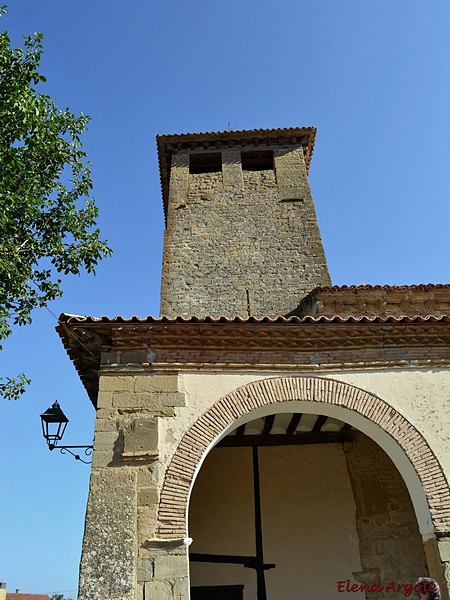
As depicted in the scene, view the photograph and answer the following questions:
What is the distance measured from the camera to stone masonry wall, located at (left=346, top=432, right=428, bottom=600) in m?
7.40

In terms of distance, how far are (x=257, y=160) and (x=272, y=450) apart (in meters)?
9.18

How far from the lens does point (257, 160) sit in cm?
1482

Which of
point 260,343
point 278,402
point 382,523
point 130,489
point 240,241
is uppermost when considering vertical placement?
point 240,241

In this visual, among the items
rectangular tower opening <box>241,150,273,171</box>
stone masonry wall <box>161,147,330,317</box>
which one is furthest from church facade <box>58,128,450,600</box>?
rectangular tower opening <box>241,150,273,171</box>

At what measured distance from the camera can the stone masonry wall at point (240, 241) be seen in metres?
11.7

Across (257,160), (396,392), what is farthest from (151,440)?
(257,160)

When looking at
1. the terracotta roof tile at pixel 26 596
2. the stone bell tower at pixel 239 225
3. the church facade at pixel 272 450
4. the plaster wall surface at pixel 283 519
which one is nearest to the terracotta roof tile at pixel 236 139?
the stone bell tower at pixel 239 225

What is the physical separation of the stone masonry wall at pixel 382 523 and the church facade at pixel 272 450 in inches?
0.8

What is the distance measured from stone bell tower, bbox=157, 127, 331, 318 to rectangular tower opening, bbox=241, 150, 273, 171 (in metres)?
0.03

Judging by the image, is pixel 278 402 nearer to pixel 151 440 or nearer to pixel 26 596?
pixel 151 440

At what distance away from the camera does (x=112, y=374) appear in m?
6.24

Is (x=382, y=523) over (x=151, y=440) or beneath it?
beneath

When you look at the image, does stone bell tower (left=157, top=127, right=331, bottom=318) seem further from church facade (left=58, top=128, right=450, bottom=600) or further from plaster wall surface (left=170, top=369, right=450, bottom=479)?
plaster wall surface (left=170, top=369, right=450, bottom=479)

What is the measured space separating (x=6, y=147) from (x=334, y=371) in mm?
5601
